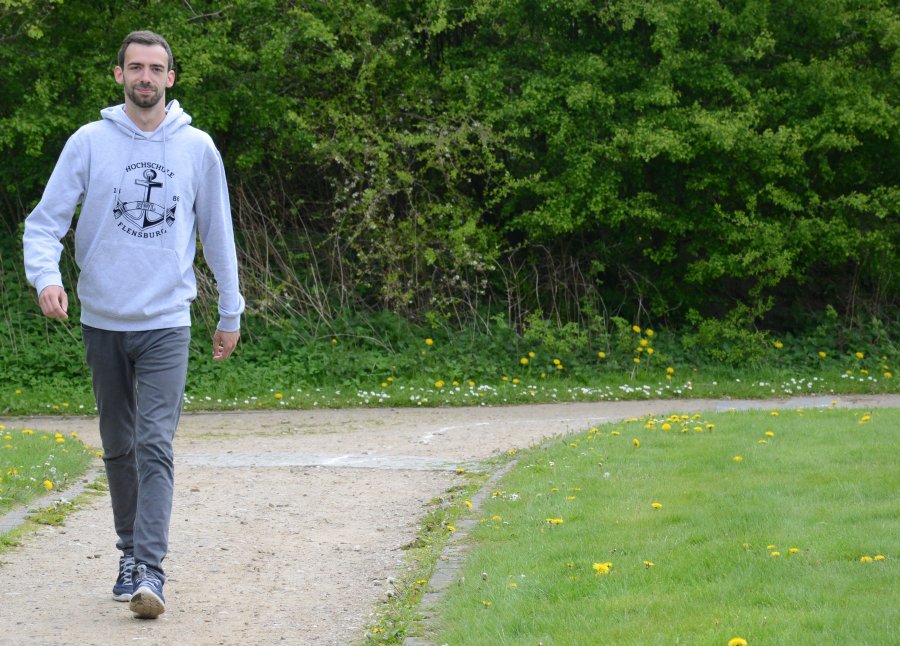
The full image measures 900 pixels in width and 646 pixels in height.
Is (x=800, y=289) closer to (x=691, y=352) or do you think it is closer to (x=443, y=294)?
(x=691, y=352)

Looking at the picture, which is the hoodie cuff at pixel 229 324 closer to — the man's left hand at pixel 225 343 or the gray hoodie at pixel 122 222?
the man's left hand at pixel 225 343

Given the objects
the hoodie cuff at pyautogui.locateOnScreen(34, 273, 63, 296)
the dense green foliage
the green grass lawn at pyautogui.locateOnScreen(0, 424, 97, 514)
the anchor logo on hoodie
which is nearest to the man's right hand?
the hoodie cuff at pyautogui.locateOnScreen(34, 273, 63, 296)

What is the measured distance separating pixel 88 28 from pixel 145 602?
13934 millimetres

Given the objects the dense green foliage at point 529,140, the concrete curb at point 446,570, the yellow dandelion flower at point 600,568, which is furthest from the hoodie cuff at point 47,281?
the dense green foliage at point 529,140

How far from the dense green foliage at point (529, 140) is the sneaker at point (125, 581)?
11198mm

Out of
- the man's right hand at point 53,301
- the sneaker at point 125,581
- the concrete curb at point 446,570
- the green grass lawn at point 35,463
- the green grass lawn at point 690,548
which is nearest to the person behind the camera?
the green grass lawn at point 690,548

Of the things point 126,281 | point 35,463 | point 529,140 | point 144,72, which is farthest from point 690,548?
point 529,140

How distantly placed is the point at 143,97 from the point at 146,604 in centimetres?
209

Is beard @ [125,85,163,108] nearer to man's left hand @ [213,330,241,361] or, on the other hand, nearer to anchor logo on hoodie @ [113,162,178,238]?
anchor logo on hoodie @ [113,162,178,238]

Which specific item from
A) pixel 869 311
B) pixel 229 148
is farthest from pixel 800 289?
pixel 229 148

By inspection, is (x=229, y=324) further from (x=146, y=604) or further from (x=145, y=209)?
(x=146, y=604)

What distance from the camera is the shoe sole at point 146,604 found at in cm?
492

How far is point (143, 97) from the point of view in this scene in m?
5.09

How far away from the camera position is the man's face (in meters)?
5.05
